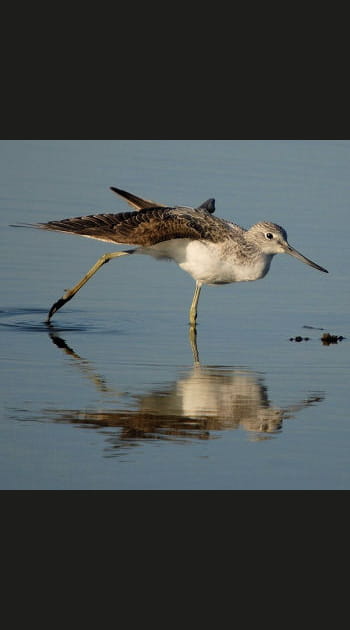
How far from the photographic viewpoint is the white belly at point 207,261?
14.2 metres

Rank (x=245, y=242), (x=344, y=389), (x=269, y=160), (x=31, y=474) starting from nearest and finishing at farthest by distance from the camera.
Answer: (x=31, y=474) → (x=344, y=389) → (x=245, y=242) → (x=269, y=160)

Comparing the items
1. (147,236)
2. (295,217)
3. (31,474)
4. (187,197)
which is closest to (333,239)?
(295,217)

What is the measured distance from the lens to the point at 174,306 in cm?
1493

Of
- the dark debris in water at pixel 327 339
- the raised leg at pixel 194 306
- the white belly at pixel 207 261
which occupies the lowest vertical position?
the dark debris in water at pixel 327 339

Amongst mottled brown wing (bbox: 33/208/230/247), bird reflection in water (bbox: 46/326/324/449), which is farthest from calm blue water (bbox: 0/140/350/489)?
mottled brown wing (bbox: 33/208/230/247)

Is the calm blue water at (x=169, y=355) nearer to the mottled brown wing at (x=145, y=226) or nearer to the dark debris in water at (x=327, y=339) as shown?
the dark debris in water at (x=327, y=339)

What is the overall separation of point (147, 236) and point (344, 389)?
2942mm

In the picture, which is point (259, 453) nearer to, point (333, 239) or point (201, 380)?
point (201, 380)

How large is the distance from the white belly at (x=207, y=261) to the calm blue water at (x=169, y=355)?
479 mm

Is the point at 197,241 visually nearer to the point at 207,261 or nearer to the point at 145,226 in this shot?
the point at 207,261

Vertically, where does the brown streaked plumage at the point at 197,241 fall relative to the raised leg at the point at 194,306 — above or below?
above

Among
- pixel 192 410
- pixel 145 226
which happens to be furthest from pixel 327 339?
pixel 192 410

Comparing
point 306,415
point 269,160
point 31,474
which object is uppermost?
point 269,160

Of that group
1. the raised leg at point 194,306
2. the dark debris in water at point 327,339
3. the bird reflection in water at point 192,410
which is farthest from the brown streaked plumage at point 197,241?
the bird reflection in water at point 192,410
